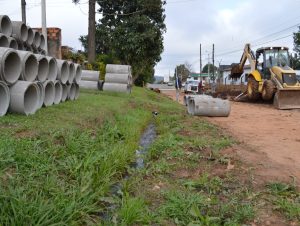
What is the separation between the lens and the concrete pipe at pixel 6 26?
9844 mm

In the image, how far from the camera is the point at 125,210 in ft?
14.7

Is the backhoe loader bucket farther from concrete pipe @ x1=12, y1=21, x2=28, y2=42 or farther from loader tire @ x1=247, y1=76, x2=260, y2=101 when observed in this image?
concrete pipe @ x1=12, y1=21, x2=28, y2=42

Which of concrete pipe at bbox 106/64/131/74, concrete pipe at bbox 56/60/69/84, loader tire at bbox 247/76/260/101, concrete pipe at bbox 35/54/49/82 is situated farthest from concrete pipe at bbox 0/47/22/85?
loader tire at bbox 247/76/260/101

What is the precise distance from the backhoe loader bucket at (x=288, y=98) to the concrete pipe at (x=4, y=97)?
13666 mm

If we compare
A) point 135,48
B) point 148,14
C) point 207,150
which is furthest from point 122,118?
→ point 148,14

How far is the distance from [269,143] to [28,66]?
18.2 feet

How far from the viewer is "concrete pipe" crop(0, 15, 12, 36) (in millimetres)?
9844

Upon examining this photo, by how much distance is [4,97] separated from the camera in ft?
24.6

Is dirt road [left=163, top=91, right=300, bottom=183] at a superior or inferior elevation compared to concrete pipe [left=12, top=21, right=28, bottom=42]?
inferior

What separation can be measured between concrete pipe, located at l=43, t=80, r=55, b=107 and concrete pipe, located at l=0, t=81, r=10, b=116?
1899 mm

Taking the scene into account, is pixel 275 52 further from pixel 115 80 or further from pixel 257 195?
pixel 257 195

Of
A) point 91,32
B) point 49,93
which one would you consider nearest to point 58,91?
point 49,93

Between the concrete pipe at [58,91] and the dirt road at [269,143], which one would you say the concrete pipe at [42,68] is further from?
the dirt road at [269,143]

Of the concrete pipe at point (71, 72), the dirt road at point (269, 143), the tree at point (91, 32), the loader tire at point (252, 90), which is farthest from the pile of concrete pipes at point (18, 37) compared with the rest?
the loader tire at point (252, 90)
